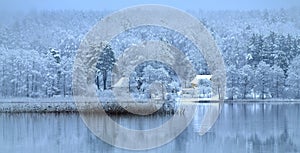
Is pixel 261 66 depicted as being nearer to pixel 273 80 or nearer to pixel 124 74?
pixel 273 80

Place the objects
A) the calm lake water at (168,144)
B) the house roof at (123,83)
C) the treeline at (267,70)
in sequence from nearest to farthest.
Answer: the calm lake water at (168,144) < the house roof at (123,83) < the treeline at (267,70)

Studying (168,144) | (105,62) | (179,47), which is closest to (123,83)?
(105,62)

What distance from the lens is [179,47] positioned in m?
24.5

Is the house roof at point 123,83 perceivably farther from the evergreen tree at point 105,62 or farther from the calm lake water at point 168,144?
the calm lake water at point 168,144

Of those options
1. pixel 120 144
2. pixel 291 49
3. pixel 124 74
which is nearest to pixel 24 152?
pixel 120 144

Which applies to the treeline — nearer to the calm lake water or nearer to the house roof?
the house roof

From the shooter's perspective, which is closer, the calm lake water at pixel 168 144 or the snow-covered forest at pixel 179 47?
the calm lake water at pixel 168 144

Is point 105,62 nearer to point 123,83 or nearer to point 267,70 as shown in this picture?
point 123,83

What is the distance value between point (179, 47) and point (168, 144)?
16.0 m

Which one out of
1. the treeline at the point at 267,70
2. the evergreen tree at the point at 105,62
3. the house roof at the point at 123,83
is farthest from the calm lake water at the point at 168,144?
the treeline at the point at 267,70

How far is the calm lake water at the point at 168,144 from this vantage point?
8.30 metres

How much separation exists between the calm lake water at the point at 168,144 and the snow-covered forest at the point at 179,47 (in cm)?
1006

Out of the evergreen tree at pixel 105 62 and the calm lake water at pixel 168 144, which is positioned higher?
the evergreen tree at pixel 105 62

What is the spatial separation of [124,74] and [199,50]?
4.65 meters
